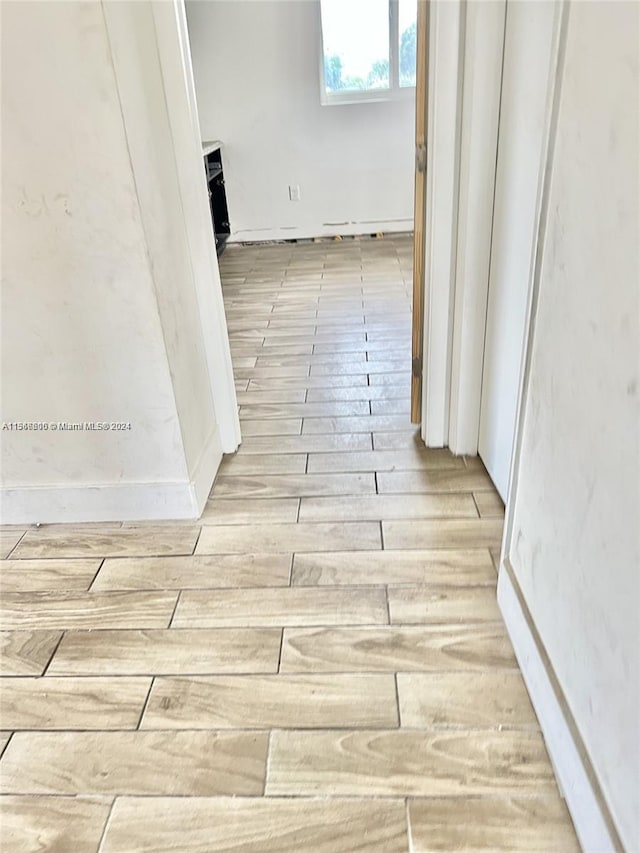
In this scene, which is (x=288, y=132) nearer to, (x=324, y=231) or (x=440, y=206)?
(x=324, y=231)

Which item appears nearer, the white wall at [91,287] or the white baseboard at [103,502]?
the white wall at [91,287]

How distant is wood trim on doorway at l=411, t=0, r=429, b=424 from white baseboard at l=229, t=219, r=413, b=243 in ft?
11.2

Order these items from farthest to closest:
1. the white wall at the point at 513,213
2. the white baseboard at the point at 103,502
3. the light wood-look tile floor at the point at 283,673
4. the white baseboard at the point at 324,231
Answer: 1. the white baseboard at the point at 324,231
2. the white baseboard at the point at 103,502
3. the white wall at the point at 513,213
4. the light wood-look tile floor at the point at 283,673

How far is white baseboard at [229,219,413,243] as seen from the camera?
5.27 meters

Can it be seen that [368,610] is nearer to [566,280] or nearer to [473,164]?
[566,280]

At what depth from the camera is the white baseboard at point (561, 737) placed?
Answer: 0.95 meters

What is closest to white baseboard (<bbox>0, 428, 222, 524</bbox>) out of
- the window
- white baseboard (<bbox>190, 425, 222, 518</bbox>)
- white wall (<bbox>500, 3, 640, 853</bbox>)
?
white baseboard (<bbox>190, 425, 222, 518</bbox>)

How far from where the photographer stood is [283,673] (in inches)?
54.2

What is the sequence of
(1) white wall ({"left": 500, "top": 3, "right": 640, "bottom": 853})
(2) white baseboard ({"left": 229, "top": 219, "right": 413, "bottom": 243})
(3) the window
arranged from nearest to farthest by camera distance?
1. (1) white wall ({"left": 500, "top": 3, "right": 640, "bottom": 853})
2. (3) the window
3. (2) white baseboard ({"left": 229, "top": 219, "right": 413, "bottom": 243})

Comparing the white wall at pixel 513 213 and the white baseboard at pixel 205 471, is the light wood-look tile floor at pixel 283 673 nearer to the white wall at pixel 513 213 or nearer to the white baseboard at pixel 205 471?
the white baseboard at pixel 205 471

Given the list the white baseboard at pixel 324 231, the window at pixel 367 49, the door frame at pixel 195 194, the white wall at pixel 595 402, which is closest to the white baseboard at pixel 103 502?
the door frame at pixel 195 194

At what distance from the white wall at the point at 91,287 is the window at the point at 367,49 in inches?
143

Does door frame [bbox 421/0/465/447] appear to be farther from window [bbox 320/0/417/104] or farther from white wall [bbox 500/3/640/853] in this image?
window [bbox 320/0/417/104]

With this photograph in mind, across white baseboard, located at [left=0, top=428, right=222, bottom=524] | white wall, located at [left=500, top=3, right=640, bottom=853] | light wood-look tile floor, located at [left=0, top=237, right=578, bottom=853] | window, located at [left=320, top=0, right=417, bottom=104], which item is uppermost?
window, located at [left=320, top=0, right=417, bottom=104]
